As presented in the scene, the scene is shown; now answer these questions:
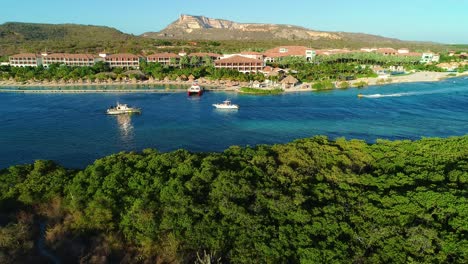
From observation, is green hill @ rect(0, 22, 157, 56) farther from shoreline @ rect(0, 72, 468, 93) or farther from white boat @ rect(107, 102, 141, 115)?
white boat @ rect(107, 102, 141, 115)

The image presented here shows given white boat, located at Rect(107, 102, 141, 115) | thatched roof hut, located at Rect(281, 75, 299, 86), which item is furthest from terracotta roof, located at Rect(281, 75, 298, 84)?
white boat, located at Rect(107, 102, 141, 115)

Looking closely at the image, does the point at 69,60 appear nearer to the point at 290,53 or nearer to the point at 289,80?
the point at 289,80

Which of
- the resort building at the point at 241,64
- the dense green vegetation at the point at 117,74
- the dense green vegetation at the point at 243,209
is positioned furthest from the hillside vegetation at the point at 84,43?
the dense green vegetation at the point at 243,209

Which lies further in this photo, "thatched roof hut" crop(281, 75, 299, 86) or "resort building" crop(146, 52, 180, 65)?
"resort building" crop(146, 52, 180, 65)

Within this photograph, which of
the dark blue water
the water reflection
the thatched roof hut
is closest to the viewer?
the dark blue water

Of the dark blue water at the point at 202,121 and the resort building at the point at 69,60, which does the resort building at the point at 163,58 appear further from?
the dark blue water at the point at 202,121

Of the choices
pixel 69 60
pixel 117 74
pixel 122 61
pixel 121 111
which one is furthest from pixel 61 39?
pixel 121 111

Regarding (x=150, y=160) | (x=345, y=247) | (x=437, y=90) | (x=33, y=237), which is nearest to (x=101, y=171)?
(x=150, y=160)
